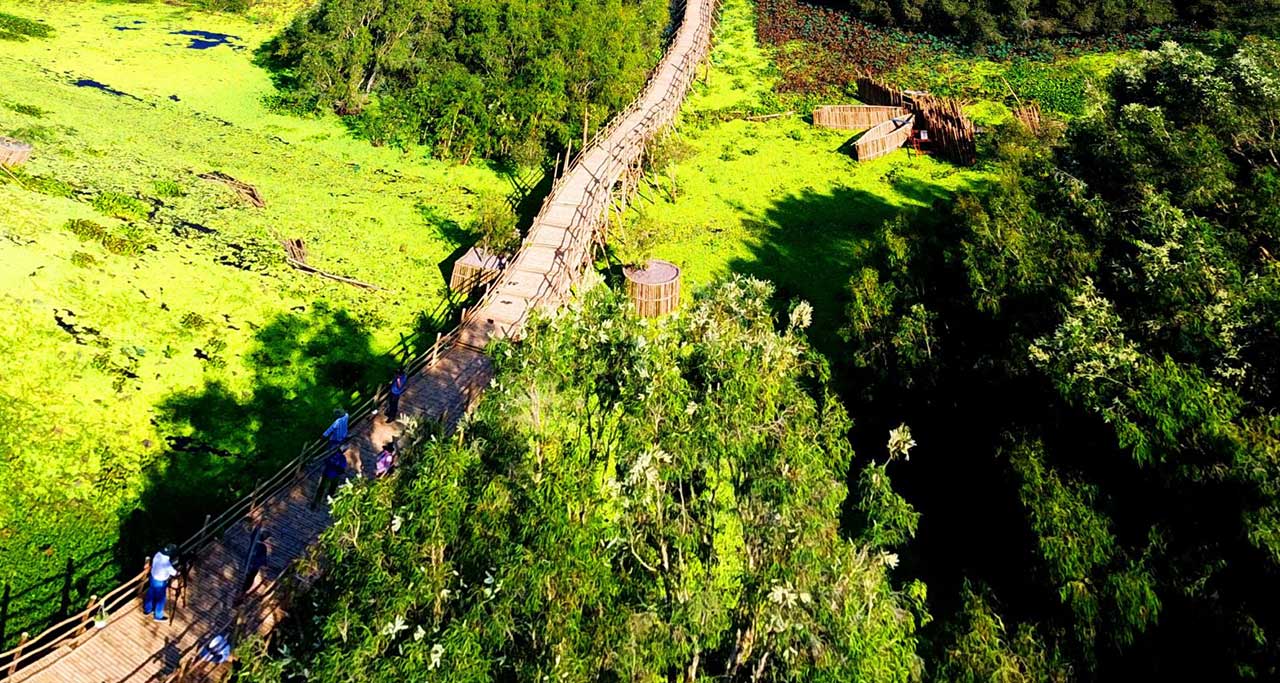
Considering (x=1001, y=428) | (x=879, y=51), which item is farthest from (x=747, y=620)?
(x=879, y=51)

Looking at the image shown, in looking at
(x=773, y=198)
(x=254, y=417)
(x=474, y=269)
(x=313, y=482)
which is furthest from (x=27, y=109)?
(x=773, y=198)

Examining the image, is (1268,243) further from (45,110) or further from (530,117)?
(45,110)

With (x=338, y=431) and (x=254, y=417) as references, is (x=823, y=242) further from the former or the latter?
(x=254, y=417)

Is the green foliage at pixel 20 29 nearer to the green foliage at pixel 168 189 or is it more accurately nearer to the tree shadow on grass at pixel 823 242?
the green foliage at pixel 168 189

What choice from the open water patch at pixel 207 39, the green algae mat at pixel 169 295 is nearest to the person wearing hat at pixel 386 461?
the green algae mat at pixel 169 295

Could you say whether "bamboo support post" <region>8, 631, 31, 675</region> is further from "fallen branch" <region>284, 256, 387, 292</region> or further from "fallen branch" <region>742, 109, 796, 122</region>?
"fallen branch" <region>742, 109, 796, 122</region>
